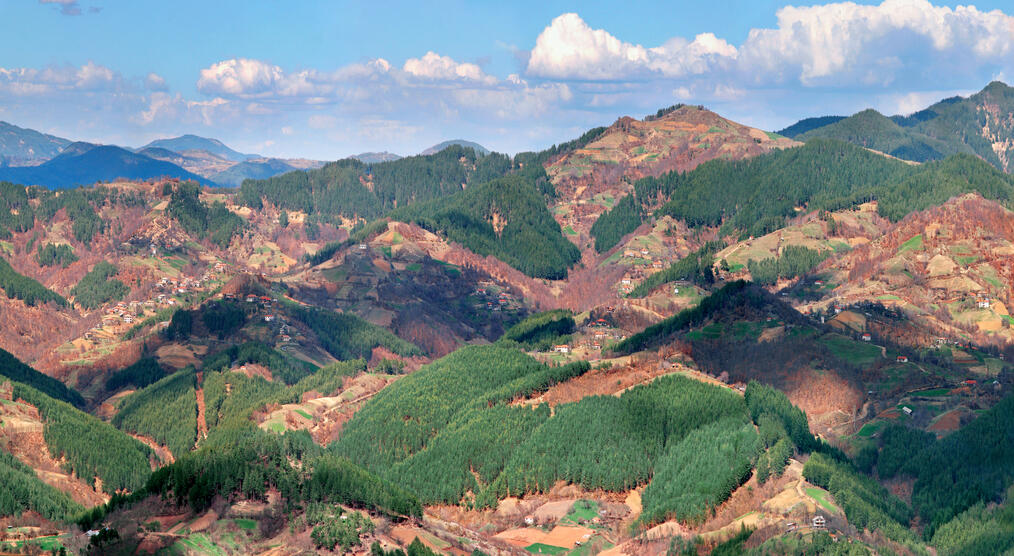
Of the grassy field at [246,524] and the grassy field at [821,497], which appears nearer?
the grassy field at [246,524]

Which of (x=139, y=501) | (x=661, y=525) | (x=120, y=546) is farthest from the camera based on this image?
(x=661, y=525)

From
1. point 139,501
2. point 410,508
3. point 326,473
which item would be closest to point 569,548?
point 410,508

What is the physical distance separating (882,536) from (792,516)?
14320 mm

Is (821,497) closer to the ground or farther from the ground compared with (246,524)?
closer to the ground

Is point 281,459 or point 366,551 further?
point 281,459

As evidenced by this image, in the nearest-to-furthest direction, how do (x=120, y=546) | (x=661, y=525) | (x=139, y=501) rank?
(x=120, y=546) → (x=139, y=501) → (x=661, y=525)

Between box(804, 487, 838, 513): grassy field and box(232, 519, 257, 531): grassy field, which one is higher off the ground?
box(232, 519, 257, 531): grassy field

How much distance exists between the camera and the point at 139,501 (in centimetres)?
17675

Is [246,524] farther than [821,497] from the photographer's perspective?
No

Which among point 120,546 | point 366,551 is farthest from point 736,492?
point 120,546

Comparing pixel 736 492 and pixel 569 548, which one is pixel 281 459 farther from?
pixel 736 492

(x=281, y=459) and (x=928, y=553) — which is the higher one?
(x=281, y=459)

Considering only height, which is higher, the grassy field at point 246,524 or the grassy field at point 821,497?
the grassy field at point 246,524

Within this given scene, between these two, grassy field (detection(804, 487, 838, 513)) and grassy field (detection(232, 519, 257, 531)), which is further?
grassy field (detection(804, 487, 838, 513))
